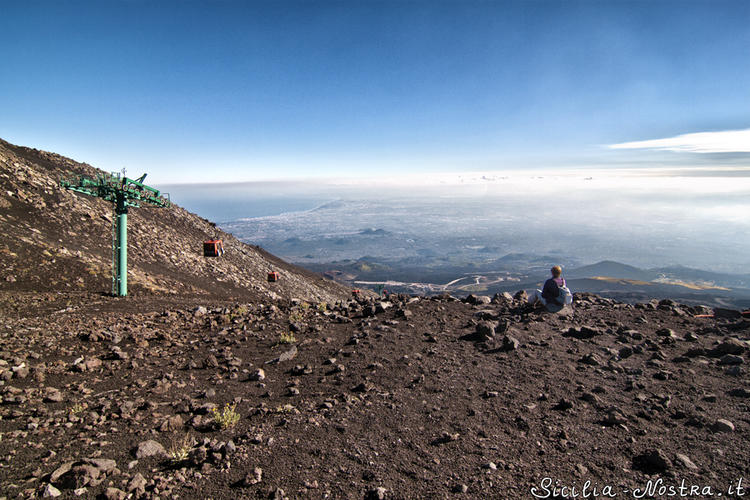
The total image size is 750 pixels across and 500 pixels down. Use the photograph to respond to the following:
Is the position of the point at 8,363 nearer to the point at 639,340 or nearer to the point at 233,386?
the point at 233,386

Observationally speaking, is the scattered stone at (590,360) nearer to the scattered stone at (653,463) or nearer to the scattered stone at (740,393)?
the scattered stone at (740,393)

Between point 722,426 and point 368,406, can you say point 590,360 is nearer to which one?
point 722,426

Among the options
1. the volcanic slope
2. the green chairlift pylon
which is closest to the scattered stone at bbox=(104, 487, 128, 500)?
the volcanic slope

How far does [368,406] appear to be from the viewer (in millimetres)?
5988

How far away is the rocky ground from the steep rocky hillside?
552 cm

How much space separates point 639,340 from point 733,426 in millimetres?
4109

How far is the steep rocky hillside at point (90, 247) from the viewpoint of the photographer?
605 inches

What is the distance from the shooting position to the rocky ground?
4285 mm

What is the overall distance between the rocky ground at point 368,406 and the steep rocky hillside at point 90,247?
5.52 metres

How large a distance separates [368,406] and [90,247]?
66.6 feet

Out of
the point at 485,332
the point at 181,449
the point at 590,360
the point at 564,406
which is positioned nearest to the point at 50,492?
the point at 181,449

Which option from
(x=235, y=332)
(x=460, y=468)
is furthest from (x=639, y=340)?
(x=235, y=332)

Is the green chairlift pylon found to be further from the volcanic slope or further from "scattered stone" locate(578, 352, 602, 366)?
"scattered stone" locate(578, 352, 602, 366)

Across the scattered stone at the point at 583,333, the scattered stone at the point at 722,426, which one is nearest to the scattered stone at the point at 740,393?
the scattered stone at the point at 722,426
